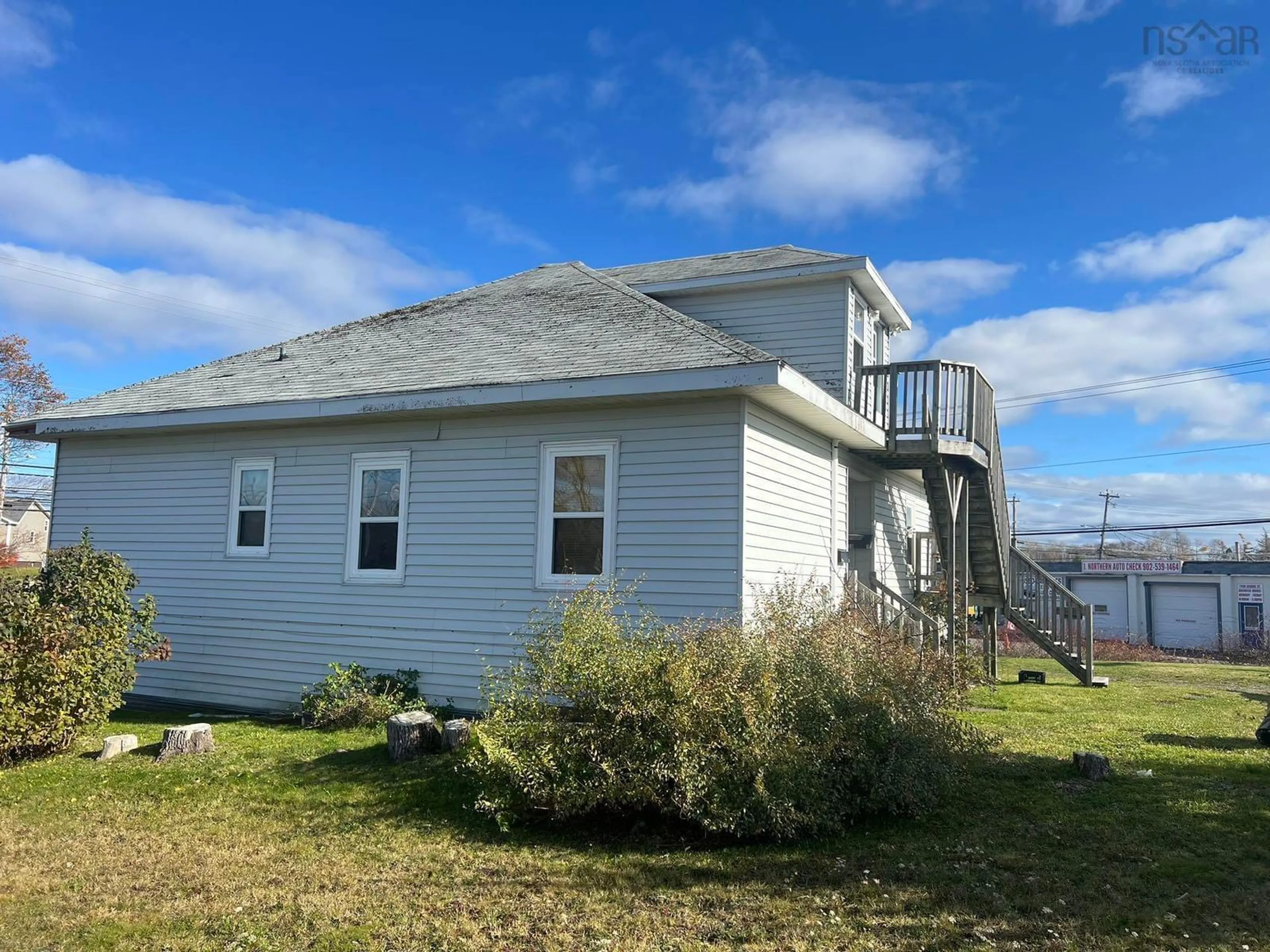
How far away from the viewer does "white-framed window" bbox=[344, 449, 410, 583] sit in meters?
9.81

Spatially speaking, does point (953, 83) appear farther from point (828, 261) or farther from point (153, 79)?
point (153, 79)

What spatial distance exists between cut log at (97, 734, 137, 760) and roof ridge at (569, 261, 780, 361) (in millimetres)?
6775

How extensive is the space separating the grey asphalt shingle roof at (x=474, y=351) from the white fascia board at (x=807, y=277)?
35.6 inches

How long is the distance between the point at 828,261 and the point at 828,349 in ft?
3.95

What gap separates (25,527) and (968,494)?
6356 centimetres

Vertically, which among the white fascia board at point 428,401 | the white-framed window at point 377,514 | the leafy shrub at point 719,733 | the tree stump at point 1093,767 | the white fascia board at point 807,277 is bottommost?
the tree stump at point 1093,767

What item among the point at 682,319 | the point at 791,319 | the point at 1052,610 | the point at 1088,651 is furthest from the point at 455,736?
the point at 1088,651

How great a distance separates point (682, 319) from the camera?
10109 mm

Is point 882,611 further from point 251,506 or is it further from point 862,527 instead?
point 251,506

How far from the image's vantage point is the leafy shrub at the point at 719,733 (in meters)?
5.15

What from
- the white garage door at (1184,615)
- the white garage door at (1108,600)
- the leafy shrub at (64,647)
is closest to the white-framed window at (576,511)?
the leafy shrub at (64,647)

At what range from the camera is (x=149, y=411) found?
10875 mm

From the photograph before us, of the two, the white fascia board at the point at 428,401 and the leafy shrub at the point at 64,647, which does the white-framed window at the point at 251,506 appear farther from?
the leafy shrub at the point at 64,647

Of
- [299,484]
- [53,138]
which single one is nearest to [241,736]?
[299,484]
